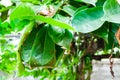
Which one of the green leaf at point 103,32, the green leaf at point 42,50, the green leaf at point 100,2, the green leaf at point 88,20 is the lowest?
the green leaf at point 42,50

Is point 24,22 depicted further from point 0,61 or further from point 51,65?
point 0,61

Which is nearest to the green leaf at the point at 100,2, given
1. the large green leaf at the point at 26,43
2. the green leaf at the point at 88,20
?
the green leaf at the point at 88,20

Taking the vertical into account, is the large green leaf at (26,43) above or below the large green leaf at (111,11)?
below

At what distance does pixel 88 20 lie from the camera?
46 cm

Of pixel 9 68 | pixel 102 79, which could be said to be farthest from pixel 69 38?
pixel 102 79

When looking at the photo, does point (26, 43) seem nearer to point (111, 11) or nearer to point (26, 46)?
point (26, 46)

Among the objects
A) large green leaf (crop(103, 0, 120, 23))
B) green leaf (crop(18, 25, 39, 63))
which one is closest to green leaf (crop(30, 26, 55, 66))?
green leaf (crop(18, 25, 39, 63))

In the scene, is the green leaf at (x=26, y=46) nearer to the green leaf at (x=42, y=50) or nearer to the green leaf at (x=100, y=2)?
the green leaf at (x=42, y=50)

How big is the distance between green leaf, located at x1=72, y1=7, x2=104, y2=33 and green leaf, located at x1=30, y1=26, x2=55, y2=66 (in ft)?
0.25

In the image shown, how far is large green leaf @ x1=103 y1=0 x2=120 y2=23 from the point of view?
43cm

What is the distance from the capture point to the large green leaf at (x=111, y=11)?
0.43m

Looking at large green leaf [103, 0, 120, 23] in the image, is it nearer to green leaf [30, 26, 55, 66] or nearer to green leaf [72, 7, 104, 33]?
green leaf [72, 7, 104, 33]

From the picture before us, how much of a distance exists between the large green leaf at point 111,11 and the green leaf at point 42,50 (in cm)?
12

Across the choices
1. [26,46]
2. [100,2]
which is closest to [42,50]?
[26,46]
